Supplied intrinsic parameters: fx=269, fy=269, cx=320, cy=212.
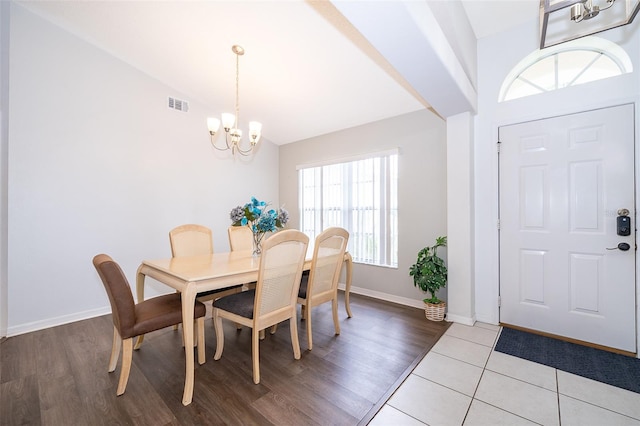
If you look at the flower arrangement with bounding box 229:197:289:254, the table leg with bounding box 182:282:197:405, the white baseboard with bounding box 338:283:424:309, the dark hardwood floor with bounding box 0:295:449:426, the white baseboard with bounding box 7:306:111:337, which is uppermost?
the flower arrangement with bounding box 229:197:289:254

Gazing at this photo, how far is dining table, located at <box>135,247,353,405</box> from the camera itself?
175 cm

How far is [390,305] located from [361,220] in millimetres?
1246

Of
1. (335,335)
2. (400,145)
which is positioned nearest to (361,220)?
(400,145)

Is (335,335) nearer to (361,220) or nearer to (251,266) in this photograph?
(251,266)

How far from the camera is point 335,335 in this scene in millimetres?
2699

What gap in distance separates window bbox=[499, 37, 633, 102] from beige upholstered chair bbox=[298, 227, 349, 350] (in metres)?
2.32

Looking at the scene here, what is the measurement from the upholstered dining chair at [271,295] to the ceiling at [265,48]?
1733mm

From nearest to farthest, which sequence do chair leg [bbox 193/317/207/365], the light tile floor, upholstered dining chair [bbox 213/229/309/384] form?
the light tile floor < upholstered dining chair [bbox 213/229/309/384] < chair leg [bbox 193/317/207/365]

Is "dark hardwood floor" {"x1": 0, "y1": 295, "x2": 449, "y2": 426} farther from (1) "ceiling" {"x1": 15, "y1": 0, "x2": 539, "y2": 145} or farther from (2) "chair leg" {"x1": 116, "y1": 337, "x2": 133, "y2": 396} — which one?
(1) "ceiling" {"x1": 15, "y1": 0, "x2": 539, "y2": 145}

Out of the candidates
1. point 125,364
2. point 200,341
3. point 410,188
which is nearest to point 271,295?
point 200,341

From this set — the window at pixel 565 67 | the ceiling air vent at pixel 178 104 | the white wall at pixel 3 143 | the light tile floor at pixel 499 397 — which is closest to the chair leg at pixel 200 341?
the light tile floor at pixel 499 397

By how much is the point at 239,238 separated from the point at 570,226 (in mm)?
3440

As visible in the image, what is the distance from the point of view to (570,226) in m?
2.50

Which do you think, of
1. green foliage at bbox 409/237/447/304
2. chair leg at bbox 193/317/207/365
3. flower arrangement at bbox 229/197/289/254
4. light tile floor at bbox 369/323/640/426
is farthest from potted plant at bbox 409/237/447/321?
chair leg at bbox 193/317/207/365
